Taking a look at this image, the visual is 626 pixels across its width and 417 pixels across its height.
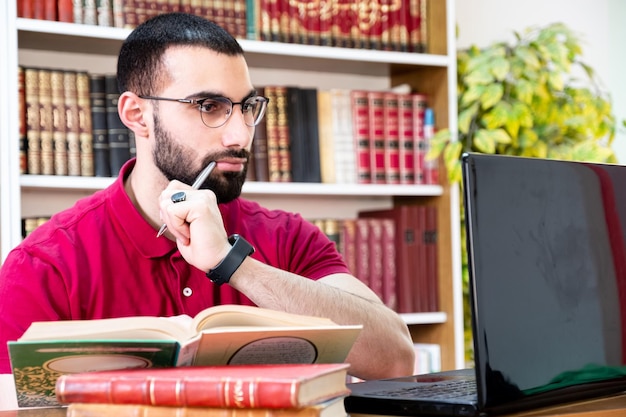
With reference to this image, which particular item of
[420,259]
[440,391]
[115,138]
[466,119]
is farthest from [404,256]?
[440,391]

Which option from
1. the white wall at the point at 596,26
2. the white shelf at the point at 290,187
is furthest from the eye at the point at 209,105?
the white wall at the point at 596,26

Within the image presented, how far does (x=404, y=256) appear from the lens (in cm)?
290

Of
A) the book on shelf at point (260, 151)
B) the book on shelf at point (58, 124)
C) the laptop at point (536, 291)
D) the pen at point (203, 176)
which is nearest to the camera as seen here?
the laptop at point (536, 291)

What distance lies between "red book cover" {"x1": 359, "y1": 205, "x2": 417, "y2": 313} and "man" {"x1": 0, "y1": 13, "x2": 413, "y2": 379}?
113 cm

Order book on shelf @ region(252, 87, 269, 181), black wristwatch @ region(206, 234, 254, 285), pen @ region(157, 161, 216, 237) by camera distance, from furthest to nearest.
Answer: book on shelf @ region(252, 87, 269, 181)
pen @ region(157, 161, 216, 237)
black wristwatch @ region(206, 234, 254, 285)

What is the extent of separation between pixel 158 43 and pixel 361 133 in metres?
1.24

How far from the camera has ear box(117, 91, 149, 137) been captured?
1694 mm

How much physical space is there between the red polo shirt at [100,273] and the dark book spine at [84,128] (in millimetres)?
851

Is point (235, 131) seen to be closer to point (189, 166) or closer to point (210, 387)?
point (189, 166)

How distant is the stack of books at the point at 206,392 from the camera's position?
768 millimetres

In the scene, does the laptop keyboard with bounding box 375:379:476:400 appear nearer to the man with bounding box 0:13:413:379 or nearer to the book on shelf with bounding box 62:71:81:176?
the man with bounding box 0:13:413:379

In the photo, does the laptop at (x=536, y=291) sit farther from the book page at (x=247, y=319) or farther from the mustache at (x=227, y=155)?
the mustache at (x=227, y=155)

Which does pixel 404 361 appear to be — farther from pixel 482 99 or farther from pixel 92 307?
pixel 482 99

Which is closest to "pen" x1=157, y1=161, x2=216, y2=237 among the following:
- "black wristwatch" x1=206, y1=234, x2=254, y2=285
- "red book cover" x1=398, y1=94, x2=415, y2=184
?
"black wristwatch" x1=206, y1=234, x2=254, y2=285
